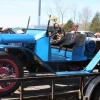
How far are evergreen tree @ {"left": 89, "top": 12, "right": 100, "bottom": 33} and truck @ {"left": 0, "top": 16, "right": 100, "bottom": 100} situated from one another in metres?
37.2

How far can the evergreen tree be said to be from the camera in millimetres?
43719

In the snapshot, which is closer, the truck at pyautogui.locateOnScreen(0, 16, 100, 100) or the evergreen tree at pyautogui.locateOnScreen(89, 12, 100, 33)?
the truck at pyautogui.locateOnScreen(0, 16, 100, 100)

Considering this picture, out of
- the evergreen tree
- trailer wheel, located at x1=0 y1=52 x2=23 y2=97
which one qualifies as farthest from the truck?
the evergreen tree

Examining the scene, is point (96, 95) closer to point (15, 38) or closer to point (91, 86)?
point (91, 86)

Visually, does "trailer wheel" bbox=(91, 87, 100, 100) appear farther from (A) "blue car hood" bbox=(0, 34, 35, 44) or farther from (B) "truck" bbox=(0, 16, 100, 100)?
(A) "blue car hood" bbox=(0, 34, 35, 44)

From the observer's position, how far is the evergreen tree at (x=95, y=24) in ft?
143

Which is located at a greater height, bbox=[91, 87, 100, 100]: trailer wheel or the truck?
the truck

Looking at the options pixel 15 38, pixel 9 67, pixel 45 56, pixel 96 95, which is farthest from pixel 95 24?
pixel 96 95

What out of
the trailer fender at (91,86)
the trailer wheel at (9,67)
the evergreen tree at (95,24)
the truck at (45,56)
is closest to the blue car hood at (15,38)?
the truck at (45,56)

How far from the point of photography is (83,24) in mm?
48531

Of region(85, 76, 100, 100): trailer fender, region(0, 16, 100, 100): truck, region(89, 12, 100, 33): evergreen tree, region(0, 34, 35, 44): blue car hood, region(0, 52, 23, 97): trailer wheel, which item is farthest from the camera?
region(89, 12, 100, 33): evergreen tree

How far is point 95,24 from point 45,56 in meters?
39.1

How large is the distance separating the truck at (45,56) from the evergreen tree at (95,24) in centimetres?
3719

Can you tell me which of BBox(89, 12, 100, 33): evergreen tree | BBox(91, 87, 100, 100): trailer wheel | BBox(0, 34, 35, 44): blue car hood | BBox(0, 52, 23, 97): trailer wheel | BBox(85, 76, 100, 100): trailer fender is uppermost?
BBox(89, 12, 100, 33): evergreen tree
